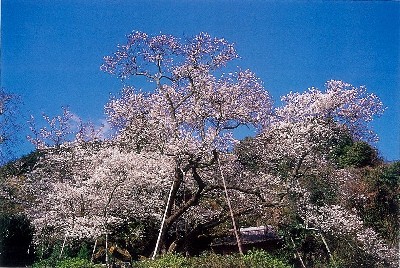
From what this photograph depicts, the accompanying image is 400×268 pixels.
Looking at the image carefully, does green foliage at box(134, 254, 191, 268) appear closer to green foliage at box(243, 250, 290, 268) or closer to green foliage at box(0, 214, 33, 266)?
green foliage at box(243, 250, 290, 268)

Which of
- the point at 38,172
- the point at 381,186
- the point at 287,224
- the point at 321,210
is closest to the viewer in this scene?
the point at 321,210

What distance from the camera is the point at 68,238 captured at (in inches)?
519

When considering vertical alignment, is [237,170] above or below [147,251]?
above

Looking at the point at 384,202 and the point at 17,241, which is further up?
the point at 384,202

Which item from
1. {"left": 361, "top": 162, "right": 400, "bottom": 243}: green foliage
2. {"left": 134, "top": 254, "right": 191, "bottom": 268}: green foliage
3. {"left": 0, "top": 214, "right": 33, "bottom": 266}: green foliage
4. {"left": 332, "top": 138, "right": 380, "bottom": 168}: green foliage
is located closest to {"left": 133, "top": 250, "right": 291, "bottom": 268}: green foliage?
{"left": 134, "top": 254, "right": 191, "bottom": 268}: green foliage

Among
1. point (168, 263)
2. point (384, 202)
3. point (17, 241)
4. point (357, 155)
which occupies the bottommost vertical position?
point (168, 263)

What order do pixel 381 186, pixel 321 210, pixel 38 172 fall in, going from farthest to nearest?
pixel 38 172 < pixel 381 186 < pixel 321 210

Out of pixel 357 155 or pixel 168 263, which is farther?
pixel 357 155

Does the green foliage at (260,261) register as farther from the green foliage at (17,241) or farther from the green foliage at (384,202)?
the green foliage at (17,241)

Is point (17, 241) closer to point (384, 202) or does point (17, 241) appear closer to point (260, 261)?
point (260, 261)

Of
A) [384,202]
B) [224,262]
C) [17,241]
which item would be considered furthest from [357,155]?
[224,262]

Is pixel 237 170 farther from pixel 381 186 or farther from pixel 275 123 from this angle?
pixel 381 186

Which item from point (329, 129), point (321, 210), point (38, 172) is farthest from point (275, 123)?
point (38, 172)

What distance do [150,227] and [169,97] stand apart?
419 cm
